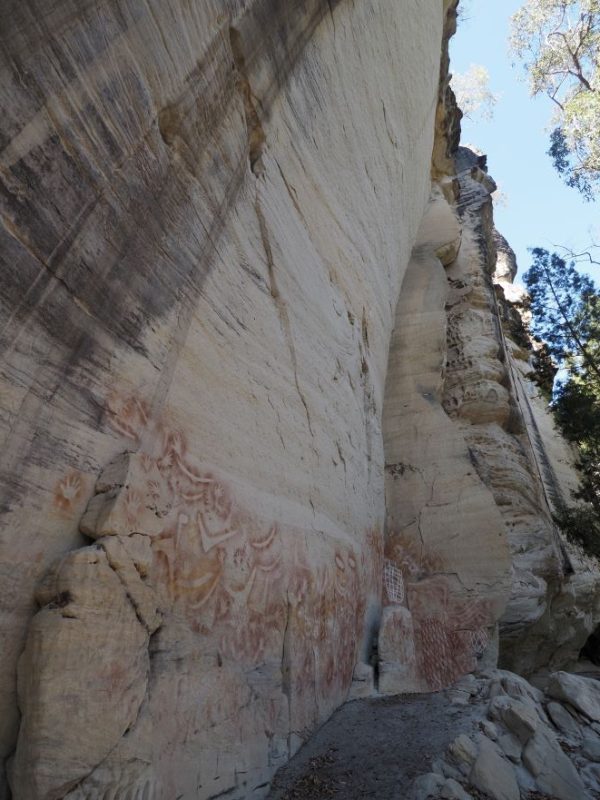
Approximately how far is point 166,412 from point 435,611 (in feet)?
16.5

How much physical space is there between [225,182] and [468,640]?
560cm

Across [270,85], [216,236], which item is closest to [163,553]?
[216,236]

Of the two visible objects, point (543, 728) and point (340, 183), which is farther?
point (340, 183)

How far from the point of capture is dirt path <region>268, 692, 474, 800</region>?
358cm

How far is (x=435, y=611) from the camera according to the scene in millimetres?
7070

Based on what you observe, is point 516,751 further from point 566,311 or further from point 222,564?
point 566,311

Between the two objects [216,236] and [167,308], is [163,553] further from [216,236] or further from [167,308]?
[216,236]

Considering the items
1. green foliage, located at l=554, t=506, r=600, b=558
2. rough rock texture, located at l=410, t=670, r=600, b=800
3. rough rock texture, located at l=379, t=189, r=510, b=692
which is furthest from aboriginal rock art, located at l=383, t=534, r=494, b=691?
green foliage, located at l=554, t=506, r=600, b=558

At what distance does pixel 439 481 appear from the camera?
789cm

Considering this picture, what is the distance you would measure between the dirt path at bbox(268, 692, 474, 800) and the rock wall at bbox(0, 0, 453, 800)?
0.51 ft

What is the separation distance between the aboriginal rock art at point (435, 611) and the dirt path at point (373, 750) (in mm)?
Answer: 1712

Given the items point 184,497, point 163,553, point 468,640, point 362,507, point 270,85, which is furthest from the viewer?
point 468,640

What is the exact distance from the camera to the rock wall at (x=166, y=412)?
2477mm

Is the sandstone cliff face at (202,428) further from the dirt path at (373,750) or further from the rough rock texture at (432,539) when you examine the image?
the dirt path at (373,750)
